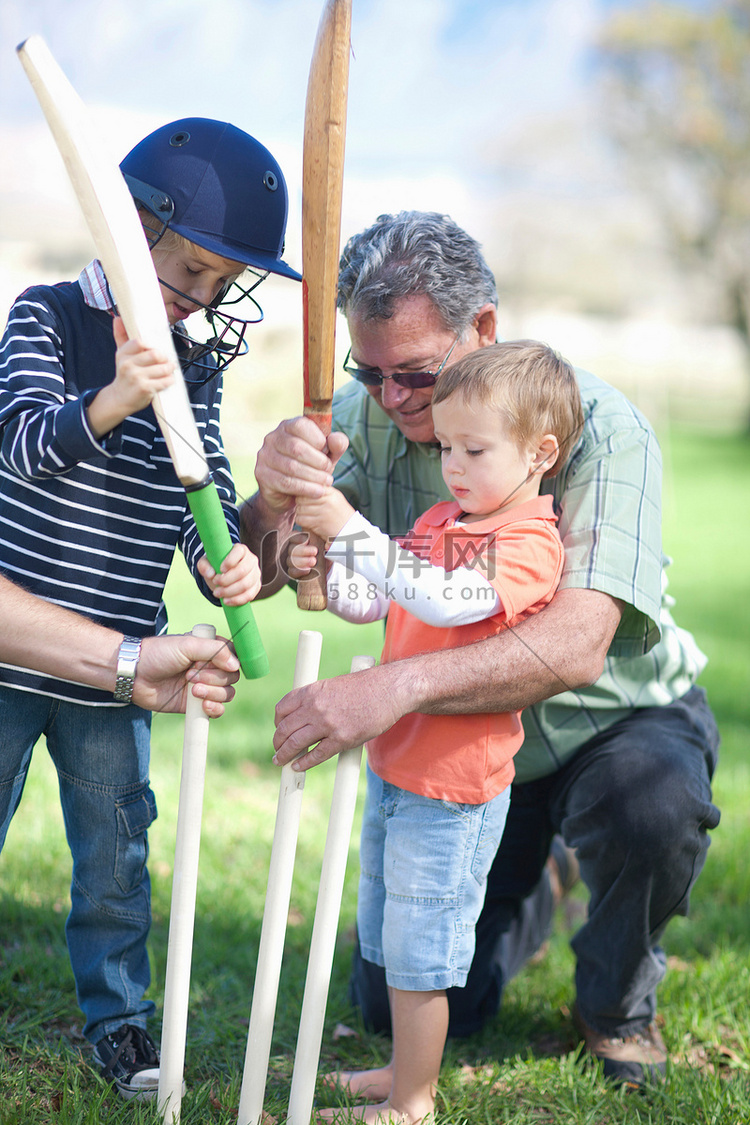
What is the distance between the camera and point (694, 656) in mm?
2613

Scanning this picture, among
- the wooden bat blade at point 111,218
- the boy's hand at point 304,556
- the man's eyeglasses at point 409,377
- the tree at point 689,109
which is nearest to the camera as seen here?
the wooden bat blade at point 111,218

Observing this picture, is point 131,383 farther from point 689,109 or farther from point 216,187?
point 689,109

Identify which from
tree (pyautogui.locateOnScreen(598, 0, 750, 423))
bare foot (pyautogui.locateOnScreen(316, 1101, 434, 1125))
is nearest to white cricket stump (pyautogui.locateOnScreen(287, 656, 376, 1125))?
bare foot (pyautogui.locateOnScreen(316, 1101, 434, 1125))

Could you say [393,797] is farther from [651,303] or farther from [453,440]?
[651,303]

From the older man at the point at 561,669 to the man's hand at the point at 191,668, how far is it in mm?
113

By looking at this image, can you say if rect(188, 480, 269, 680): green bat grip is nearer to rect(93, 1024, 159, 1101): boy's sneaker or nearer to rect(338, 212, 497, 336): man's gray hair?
rect(338, 212, 497, 336): man's gray hair

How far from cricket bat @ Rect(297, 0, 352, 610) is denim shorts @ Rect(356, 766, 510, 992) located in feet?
2.53

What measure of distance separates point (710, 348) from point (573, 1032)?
2758 centimetres

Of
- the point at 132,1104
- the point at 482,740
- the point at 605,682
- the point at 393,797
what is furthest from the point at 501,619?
the point at 132,1104

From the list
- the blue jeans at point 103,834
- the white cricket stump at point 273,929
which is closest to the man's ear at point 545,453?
the white cricket stump at point 273,929

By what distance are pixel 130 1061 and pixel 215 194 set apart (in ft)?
5.58

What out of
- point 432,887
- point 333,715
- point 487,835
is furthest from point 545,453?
point 432,887

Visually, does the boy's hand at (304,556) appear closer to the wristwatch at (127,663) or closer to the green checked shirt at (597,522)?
the wristwatch at (127,663)

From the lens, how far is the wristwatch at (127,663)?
6.00 ft
